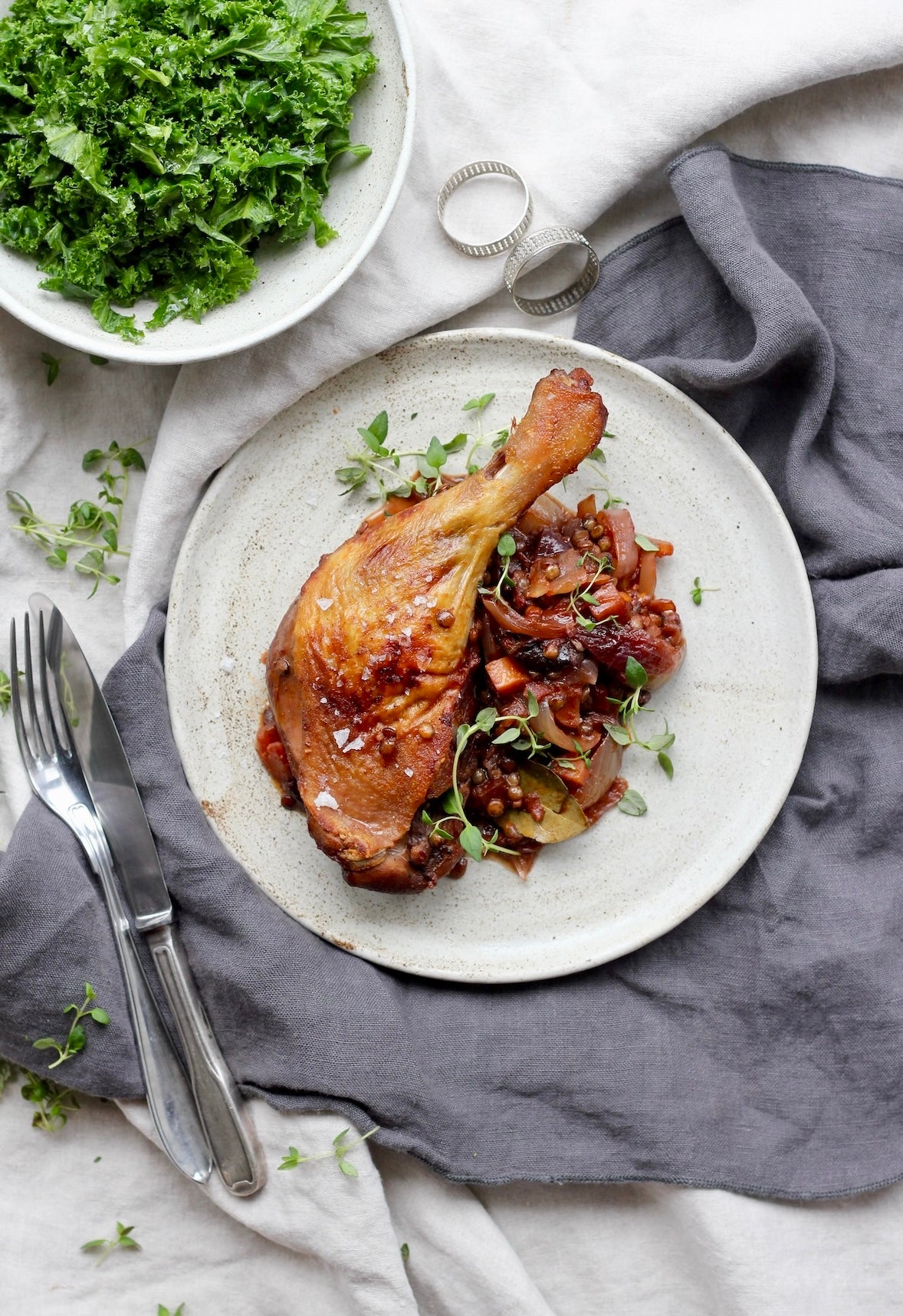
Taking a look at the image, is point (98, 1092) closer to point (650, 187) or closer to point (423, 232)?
point (423, 232)

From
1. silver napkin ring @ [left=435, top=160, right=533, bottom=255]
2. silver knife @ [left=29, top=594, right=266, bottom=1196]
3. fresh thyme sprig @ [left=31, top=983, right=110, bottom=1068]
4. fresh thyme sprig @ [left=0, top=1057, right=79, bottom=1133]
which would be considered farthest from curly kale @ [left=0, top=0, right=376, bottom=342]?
fresh thyme sprig @ [left=0, top=1057, right=79, bottom=1133]

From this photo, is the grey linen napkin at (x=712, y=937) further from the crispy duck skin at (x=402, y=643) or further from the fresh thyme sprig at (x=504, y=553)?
the fresh thyme sprig at (x=504, y=553)

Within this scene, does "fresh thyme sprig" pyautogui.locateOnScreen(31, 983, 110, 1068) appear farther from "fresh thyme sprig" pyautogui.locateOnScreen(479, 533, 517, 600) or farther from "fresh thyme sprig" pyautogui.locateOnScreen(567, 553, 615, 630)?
"fresh thyme sprig" pyautogui.locateOnScreen(567, 553, 615, 630)

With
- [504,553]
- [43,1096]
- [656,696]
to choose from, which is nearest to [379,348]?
[504,553]

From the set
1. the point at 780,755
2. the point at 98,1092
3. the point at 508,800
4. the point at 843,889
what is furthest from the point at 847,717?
the point at 98,1092

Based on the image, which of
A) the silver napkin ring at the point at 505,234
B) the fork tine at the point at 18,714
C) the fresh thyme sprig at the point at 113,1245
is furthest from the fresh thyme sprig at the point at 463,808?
the fresh thyme sprig at the point at 113,1245
